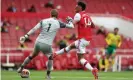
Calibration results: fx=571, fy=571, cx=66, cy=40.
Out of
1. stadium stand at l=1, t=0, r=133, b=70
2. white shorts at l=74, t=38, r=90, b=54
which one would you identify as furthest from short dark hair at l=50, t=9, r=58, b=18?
stadium stand at l=1, t=0, r=133, b=70

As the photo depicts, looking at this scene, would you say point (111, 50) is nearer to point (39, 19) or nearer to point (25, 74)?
point (39, 19)

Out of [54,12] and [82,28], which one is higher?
[54,12]

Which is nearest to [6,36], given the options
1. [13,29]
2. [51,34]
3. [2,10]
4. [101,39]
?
[13,29]

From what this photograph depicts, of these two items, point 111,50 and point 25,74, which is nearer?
point 25,74

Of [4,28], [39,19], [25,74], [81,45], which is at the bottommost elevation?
[25,74]

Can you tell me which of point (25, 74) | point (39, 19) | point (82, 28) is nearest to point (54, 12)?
point (82, 28)

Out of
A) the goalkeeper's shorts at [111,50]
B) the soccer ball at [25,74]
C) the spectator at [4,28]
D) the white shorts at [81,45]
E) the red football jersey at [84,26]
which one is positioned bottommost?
the soccer ball at [25,74]

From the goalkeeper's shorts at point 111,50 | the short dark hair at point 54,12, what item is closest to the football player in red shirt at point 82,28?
the short dark hair at point 54,12

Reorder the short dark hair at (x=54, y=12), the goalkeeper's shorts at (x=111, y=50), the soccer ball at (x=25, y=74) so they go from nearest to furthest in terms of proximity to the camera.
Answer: the short dark hair at (x=54, y=12), the soccer ball at (x=25, y=74), the goalkeeper's shorts at (x=111, y=50)

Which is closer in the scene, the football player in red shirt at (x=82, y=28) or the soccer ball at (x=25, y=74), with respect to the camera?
the football player in red shirt at (x=82, y=28)

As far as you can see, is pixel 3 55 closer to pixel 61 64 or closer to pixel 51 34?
pixel 61 64

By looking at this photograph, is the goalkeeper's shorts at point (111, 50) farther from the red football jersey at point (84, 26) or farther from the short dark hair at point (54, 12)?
the short dark hair at point (54, 12)

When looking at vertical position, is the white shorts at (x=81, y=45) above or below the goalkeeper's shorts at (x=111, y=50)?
below

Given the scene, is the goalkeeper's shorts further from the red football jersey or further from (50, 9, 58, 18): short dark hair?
(50, 9, 58, 18): short dark hair
